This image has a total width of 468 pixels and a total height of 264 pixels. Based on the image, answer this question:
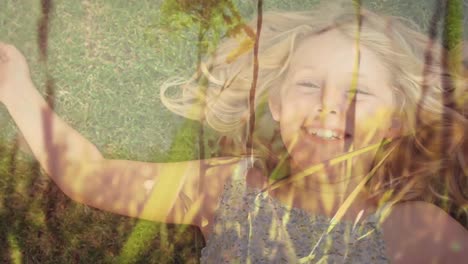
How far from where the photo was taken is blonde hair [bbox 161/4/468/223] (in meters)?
1.58

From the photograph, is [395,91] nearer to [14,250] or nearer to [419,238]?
[419,238]

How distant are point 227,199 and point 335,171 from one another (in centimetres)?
24

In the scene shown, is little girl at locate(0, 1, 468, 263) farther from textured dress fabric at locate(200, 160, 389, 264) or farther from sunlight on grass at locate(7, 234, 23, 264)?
sunlight on grass at locate(7, 234, 23, 264)

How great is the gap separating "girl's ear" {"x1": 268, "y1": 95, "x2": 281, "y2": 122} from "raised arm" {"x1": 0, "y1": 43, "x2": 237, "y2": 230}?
0.14m

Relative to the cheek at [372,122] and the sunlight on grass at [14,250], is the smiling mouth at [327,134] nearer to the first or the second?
the cheek at [372,122]

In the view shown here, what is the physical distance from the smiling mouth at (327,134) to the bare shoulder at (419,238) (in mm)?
188

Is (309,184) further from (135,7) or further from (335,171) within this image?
(135,7)

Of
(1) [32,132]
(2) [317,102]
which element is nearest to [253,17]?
(2) [317,102]

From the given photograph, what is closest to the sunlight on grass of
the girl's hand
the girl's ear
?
the girl's hand

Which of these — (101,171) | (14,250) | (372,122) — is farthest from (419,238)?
(14,250)

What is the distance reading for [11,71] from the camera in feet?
5.25

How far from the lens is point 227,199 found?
159cm

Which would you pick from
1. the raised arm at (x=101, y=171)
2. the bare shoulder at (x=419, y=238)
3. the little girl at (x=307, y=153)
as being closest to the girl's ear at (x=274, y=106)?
the little girl at (x=307, y=153)

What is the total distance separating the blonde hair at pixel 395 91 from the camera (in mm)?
1582
